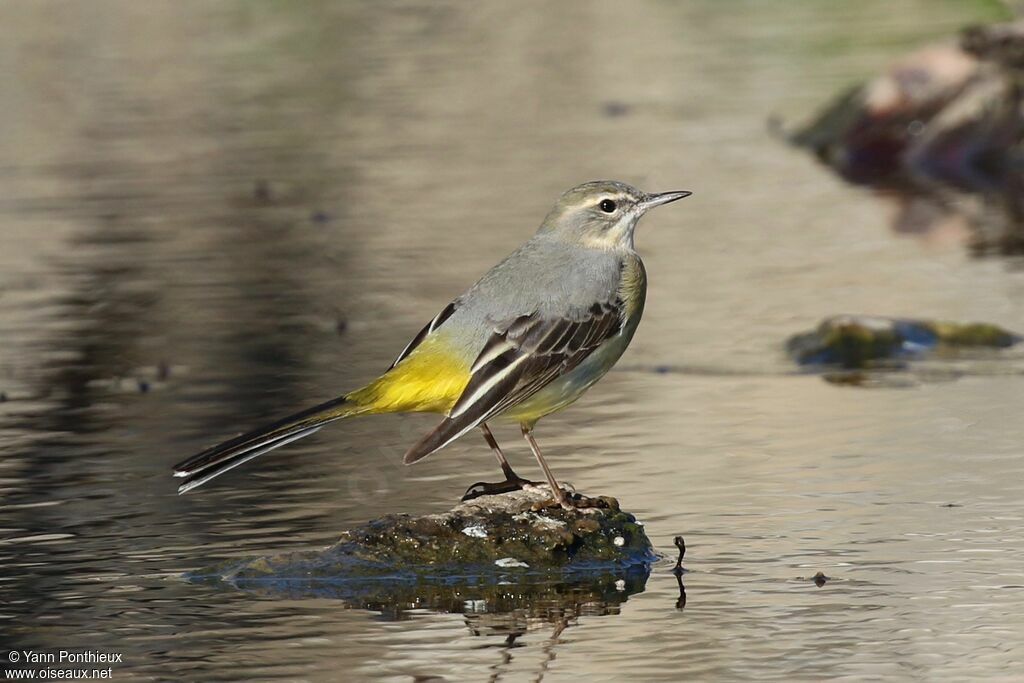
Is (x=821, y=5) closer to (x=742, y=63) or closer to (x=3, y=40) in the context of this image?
(x=742, y=63)

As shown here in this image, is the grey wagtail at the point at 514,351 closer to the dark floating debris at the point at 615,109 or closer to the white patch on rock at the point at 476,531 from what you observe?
the white patch on rock at the point at 476,531

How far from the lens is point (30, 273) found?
16484 millimetres

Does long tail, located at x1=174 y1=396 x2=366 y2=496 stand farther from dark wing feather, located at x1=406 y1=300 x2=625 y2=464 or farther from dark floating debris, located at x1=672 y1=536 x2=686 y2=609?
dark floating debris, located at x1=672 y1=536 x2=686 y2=609

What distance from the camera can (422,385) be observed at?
8797mm

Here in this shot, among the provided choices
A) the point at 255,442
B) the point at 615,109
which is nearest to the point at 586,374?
the point at 255,442

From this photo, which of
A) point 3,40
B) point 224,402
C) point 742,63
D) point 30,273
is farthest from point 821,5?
point 224,402

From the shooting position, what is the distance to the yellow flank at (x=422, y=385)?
8.73 m

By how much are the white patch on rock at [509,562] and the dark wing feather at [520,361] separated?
0.50 meters

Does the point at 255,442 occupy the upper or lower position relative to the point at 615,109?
lower

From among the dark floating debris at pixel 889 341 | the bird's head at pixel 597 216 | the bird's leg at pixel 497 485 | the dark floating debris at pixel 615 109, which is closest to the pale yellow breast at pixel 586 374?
the bird's leg at pixel 497 485

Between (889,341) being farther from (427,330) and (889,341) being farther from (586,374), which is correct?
(427,330)

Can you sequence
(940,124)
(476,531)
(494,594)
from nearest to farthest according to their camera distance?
(494,594) → (476,531) → (940,124)

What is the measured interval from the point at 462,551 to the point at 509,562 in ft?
0.61

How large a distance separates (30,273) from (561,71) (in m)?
13.3
